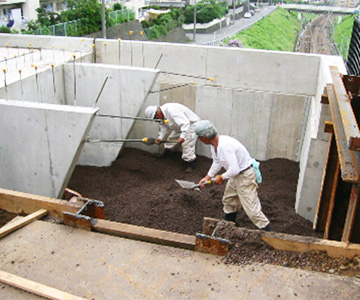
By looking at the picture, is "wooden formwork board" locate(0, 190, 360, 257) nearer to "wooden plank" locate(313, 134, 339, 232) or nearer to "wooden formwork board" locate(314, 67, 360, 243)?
"wooden formwork board" locate(314, 67, 360, 243)

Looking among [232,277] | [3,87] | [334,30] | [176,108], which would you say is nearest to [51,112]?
[3,87]

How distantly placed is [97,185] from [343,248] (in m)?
5.45

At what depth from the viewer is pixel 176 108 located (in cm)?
791

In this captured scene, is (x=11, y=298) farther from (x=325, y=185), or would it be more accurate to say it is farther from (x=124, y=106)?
(x=124, y=106)

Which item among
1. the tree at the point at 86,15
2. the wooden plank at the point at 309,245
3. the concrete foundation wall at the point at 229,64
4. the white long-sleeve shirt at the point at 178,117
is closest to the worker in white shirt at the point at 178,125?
the white long-sleeve shirt at the point at 178,117

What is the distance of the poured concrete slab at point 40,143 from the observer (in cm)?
617

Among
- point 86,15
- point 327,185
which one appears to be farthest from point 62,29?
point 327,185

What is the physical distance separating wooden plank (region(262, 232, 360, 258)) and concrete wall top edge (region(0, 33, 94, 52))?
7.97m

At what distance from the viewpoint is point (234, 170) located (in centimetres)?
516

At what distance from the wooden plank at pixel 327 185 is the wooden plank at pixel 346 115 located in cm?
60

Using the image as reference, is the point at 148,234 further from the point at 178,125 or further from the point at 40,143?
the point at 178,125

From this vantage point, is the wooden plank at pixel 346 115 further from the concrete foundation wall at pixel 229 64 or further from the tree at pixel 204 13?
the tree at pixel 204 13

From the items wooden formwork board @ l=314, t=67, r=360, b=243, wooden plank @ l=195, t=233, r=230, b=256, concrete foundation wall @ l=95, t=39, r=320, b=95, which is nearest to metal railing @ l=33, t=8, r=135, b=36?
concrete foundation wall @ l=95, t=39, r=320, b=95

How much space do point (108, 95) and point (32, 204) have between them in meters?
4.79
